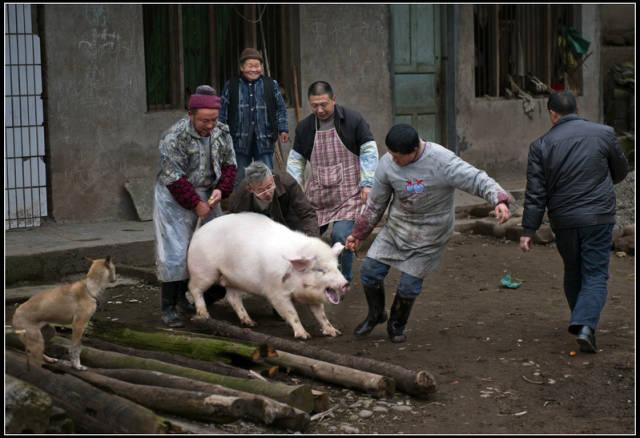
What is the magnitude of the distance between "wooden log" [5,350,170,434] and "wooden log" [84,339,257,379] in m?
0.84

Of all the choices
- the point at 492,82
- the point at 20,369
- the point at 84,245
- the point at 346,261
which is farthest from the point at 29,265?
the point at 492,82

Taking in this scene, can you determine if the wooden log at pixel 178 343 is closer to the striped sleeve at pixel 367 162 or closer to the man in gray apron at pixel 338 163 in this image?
the man in gray apron at pixel 338 163

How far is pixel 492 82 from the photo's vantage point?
15.7 m

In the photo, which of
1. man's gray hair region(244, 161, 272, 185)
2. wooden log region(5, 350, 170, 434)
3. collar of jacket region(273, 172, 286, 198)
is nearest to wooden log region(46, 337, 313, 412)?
wooden log region(5, 350, 170, 434)

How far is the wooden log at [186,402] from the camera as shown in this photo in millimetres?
5590

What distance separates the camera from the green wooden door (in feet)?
46.5

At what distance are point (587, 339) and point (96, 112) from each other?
6.26m

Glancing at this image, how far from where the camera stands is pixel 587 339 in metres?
7.21

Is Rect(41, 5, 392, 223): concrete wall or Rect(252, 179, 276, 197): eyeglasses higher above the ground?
Rect(41, 5, 392, 223): concrete wall

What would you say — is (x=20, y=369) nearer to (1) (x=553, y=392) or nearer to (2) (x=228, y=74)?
(1) (x=553, y=392)

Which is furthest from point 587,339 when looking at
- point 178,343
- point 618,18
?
point 618,18

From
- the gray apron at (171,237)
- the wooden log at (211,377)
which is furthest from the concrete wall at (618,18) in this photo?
the wooden log at (211,377)

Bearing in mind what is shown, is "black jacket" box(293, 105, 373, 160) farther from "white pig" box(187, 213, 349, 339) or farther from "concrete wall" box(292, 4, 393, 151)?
"concrete wall" box(292, 4, 393, 151)

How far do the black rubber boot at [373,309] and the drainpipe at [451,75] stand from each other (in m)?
7.20
